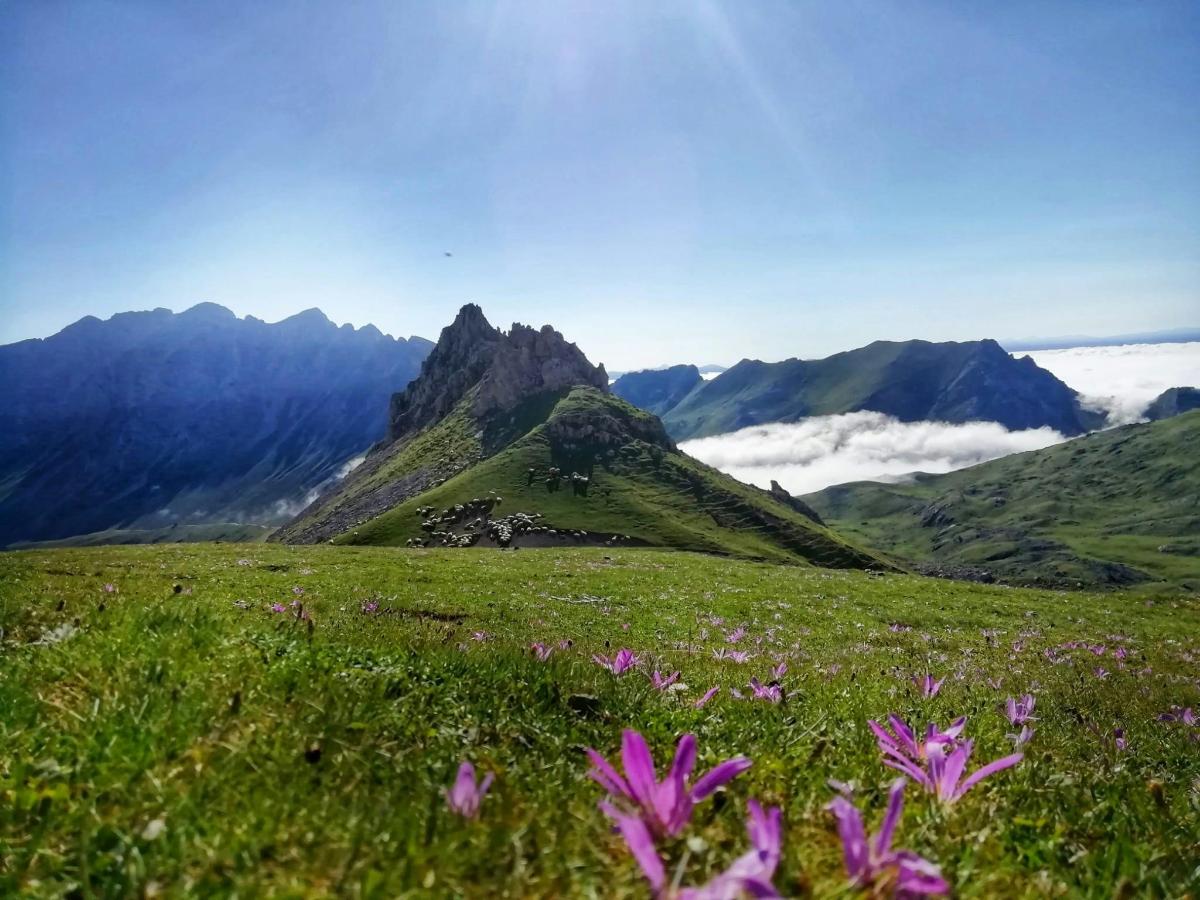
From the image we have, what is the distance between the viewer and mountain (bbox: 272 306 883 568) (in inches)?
4931

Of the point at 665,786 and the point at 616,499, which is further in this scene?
the point at 616,499

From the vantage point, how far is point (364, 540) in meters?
121

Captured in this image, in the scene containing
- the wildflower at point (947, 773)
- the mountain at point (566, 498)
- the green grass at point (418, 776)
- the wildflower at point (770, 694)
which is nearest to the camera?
the green grass at point (418, 776)

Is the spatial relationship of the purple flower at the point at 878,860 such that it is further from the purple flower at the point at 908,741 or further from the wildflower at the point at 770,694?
the wildflower at the point at 770,694

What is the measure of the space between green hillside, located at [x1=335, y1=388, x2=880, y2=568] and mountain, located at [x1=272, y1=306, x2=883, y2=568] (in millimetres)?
315

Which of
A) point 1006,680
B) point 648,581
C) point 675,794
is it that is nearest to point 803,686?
point 675,794

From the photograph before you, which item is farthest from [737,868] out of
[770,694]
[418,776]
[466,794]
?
[770,694]

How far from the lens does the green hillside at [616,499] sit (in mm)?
127000

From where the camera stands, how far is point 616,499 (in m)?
146

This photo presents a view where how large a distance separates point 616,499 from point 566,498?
1149 cm

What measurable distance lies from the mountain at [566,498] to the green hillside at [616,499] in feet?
1.03

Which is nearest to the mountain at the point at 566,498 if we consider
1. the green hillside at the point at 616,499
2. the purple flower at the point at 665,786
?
the green hillside at the point at 616,499

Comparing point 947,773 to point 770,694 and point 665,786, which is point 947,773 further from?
point 770,694

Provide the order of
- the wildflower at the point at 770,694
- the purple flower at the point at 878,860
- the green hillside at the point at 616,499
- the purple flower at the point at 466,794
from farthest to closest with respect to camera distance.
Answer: the green hillside at the point at 616,499 < the wildflower at the point at 770,694 < the purple flower at the point at 466,794 < the purple flower at the point at 878,860
